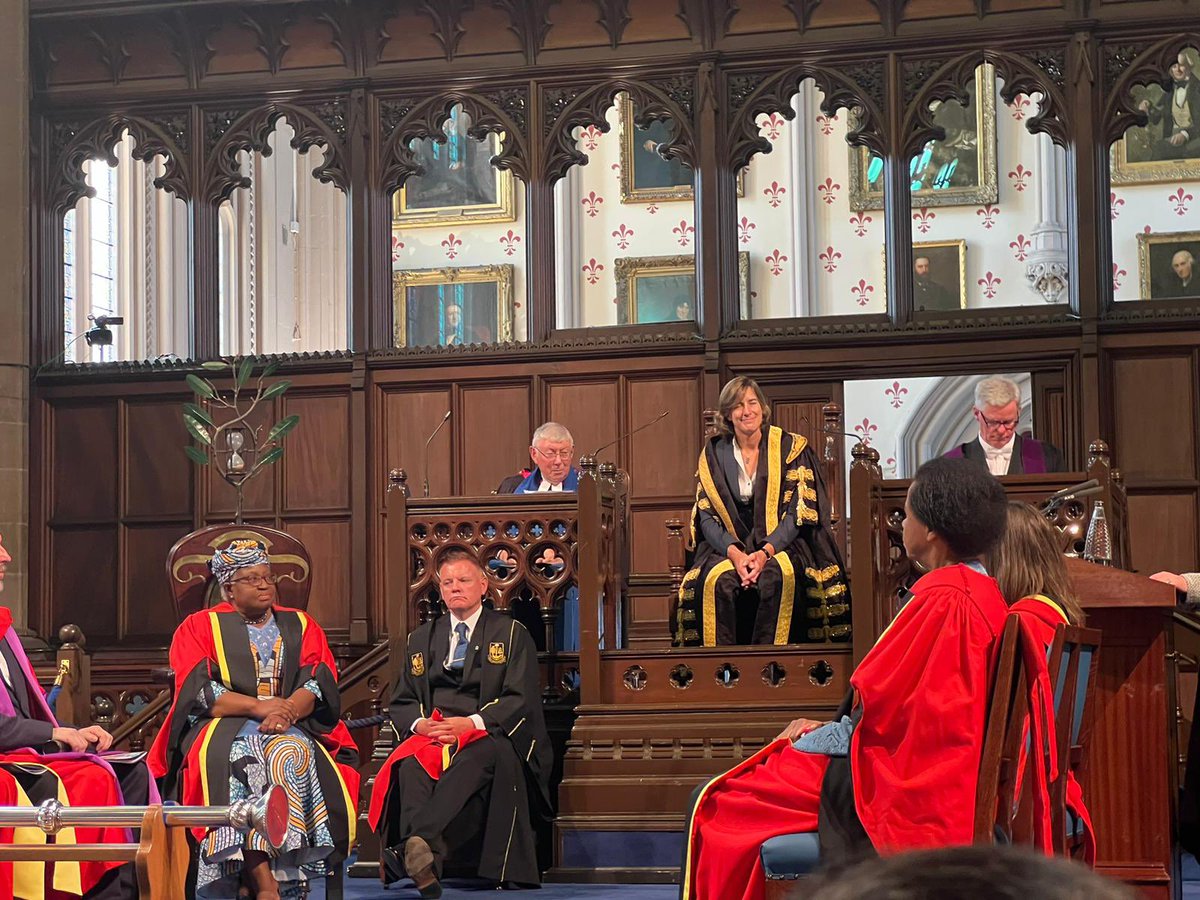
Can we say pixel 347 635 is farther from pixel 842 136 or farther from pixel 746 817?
pixel 842 136

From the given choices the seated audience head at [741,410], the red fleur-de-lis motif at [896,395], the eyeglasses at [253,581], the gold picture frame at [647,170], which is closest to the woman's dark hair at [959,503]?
the eyeglasses at [253,581]

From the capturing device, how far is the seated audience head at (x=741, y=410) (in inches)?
287

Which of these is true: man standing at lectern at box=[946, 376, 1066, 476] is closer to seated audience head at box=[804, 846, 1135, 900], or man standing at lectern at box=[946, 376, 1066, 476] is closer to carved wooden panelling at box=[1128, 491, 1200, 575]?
carved wooden panelling at box=[1128, 491, 1200, 575]

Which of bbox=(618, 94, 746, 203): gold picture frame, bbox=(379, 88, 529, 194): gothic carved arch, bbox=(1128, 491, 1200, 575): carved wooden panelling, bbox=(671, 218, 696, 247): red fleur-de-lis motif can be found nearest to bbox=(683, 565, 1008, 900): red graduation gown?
bbox=(1128, 491, 1200, 575): carved wooden panelling

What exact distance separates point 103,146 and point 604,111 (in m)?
3.20

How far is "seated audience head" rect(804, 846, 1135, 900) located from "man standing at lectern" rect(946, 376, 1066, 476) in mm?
6572

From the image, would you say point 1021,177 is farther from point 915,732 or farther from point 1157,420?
point 915,732

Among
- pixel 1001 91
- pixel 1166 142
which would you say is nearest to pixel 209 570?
pixel 1001 91

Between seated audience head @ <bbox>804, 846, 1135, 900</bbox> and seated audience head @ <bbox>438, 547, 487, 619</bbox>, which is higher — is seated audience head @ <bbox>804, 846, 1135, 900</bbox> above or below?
above

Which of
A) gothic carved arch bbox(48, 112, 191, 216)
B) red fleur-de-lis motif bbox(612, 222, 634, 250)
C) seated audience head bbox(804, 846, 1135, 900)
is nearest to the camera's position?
seated audience head bbox(804, 846, 1135, 900)

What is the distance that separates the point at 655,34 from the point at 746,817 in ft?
23.4

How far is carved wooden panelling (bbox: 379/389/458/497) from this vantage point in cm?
1023

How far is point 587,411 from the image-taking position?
1016cm

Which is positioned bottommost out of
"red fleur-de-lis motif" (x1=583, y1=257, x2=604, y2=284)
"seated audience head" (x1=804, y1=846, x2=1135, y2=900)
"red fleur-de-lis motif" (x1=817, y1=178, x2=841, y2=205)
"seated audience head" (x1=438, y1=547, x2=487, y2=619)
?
"seated audience head" (x1=438, y1=547, x2=487, y2=619)
